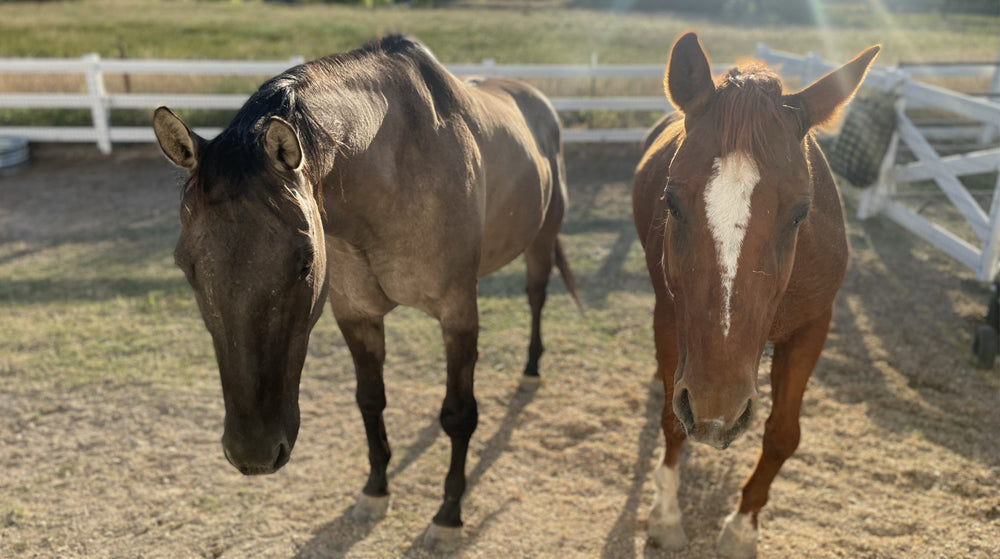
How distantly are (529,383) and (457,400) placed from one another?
1460mm

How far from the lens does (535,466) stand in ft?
12.1

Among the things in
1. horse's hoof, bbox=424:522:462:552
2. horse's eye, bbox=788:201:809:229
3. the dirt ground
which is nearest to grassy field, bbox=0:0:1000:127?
the dirt ground

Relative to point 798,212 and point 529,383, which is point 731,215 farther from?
point 529,383

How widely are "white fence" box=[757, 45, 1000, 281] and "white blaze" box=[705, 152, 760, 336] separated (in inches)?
134

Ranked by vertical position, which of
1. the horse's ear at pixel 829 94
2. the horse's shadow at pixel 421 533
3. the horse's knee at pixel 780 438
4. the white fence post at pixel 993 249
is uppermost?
the horse's ear at pixel 829 94

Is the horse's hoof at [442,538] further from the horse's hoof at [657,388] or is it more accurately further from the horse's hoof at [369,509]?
the horse's hoof at [657,388]

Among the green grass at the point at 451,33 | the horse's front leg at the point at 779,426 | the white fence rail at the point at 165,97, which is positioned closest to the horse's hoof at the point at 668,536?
the horse's front leg at the point at 779,426

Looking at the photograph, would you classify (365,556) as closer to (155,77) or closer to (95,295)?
(95,295)

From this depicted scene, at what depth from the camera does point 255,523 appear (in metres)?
3.23

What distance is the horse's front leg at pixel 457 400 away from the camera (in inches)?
116

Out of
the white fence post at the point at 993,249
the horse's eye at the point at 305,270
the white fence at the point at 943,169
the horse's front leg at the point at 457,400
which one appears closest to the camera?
the horse's eye at the point at 305,270

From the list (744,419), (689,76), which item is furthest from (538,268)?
(744,419)

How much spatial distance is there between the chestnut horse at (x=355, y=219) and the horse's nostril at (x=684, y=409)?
3.78 feet

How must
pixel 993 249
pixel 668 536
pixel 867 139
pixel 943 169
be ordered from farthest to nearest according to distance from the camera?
1. pixel 867 139
2. pixel 943 169
3. pixel 993 249
4. pixel 668 536
